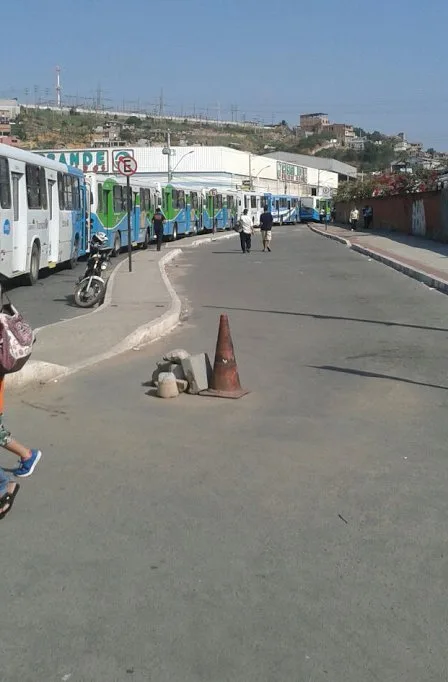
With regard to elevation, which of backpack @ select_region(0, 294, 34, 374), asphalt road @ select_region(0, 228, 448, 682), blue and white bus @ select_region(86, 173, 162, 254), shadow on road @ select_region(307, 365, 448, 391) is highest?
blue and white bus @ select_region(86, 173, 162, 254)

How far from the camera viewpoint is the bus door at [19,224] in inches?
658

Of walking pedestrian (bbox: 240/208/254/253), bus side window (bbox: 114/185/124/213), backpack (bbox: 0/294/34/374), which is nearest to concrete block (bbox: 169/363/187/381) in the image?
backpack (bbox: 0/294/34/374)

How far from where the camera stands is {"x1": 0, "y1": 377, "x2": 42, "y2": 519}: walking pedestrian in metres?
5.04

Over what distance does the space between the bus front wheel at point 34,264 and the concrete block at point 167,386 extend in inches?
436

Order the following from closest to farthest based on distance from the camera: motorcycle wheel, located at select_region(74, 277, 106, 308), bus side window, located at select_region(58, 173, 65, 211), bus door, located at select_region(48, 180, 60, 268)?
motorcycle wheel, located at select_region(74, 277, 106, 308), bus door, located at select_region(48, 180, 60, 268), bus side window, located at select_region(58, 173, 65, 211)

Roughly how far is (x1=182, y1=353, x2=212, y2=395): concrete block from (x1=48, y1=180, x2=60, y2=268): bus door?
41.1 feet

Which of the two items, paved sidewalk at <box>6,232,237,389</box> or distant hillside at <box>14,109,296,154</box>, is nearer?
paved sidewalk at <box>6,232,237,389</box>

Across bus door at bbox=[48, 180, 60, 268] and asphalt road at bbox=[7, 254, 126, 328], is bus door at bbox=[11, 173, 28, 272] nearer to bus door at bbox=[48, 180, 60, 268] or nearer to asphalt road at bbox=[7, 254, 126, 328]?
asphalt road at bbox=[7, 254, 126, 328]

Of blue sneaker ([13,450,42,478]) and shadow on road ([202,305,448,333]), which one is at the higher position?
blue sneaker ([13,450,42,478])

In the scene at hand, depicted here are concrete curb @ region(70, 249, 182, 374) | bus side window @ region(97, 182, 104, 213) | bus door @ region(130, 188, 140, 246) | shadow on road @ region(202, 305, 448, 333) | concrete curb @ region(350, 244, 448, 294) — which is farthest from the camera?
bus door @ region(130, 188, 140, 246)

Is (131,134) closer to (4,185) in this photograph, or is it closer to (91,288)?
(4,185)

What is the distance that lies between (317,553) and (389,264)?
22170 mm

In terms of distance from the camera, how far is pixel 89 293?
51.5ft

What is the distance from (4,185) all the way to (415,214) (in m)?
29.9
